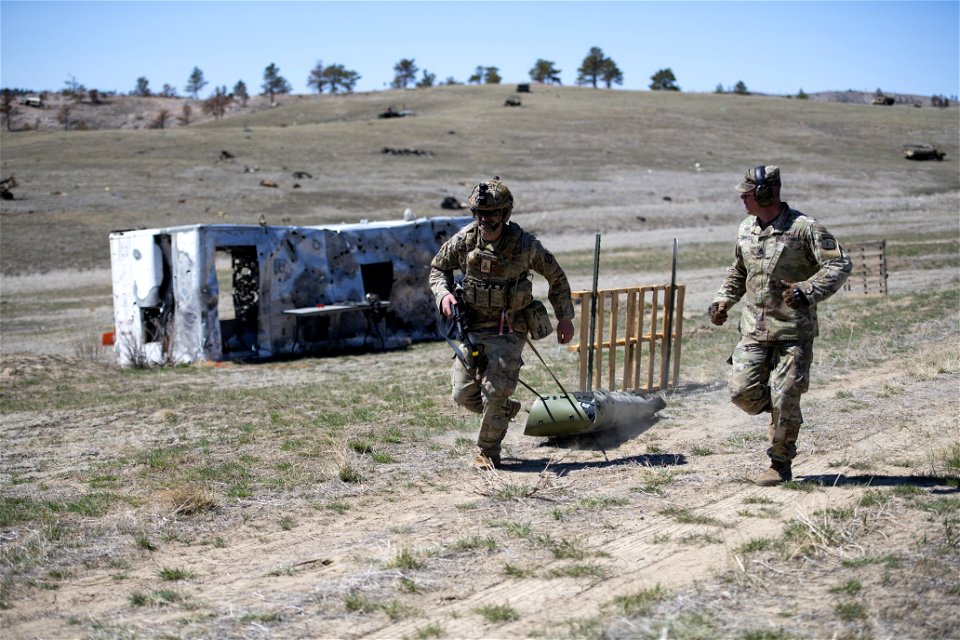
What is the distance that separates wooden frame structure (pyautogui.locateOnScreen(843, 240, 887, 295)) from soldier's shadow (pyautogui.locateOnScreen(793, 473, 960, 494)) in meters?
12.4

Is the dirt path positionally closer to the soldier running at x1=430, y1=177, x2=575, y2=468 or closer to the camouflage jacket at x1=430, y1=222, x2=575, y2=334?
the soldier running at x1=430, y1=177, x2=575, y2=468

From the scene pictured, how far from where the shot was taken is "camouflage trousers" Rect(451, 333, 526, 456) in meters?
6.72

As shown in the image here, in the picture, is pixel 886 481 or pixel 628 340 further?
pixel 628 340

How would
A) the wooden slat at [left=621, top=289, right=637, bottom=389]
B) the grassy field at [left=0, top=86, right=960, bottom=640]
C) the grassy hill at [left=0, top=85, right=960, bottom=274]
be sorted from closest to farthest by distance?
the grassy field at [left=0, top=86, right=960, bottom=640], the wooden slat at [left=621, top=289, right=637, bottom=389], the grassy hill at [left=0, top=85, right=960, bottom=274]

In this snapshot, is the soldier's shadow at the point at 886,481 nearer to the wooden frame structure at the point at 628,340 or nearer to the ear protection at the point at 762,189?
the ear protection at the point at 762,189

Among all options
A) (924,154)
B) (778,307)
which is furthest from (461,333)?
(924,154)

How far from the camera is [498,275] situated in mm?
6707

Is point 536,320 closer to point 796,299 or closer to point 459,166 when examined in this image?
point 796,299

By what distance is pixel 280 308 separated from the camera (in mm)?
15492

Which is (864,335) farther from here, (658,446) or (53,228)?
(53,228)

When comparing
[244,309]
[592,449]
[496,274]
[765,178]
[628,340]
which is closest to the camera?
[765,178]

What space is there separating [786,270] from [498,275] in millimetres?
1886

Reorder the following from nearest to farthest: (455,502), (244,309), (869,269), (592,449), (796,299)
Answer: (796,299) < (455,502) < (592,449) < (244,309) < (869,269)

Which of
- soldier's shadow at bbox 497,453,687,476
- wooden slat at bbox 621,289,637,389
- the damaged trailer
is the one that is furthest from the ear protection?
the damaged trailer
